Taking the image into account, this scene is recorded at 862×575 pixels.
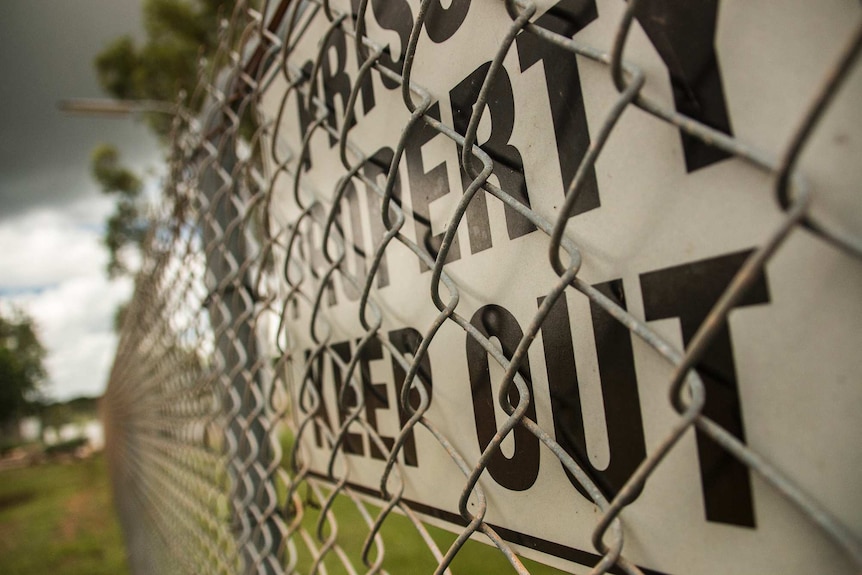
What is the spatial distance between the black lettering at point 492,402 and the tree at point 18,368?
42.9 m

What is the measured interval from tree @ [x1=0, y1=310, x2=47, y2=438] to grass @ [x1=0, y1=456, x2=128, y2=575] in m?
24.1

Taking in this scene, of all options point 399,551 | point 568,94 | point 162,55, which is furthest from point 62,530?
point 568,94

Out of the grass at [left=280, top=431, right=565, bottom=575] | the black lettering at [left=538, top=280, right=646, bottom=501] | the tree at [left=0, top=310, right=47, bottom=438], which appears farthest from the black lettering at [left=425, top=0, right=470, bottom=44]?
the tree at [left=0, top=310, right=47, bottom=438]

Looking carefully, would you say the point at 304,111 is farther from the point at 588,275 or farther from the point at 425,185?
the point at 588,275

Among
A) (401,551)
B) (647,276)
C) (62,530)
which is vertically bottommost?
(62,530)

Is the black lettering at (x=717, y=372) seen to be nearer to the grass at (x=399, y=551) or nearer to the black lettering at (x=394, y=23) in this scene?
the black lettering at (x=394, y=23)

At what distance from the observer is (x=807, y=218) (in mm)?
315

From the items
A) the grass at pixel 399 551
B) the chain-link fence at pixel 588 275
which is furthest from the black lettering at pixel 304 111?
the grass at pixel 399 551

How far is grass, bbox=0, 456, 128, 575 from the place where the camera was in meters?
6.24

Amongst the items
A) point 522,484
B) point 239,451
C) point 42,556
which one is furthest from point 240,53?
point 42,556

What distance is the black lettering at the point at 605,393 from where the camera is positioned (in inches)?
19.3

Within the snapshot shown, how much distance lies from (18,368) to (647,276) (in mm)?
46020

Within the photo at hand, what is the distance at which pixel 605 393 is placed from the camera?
0.51 m

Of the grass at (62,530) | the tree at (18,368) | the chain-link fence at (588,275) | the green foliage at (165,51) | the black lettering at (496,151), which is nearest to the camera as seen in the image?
the chain-link fence at (588,275)
